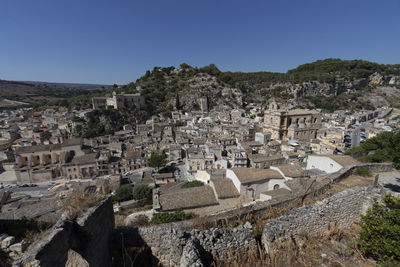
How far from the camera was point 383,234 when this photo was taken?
443cm

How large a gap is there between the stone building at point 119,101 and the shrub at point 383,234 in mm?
57894

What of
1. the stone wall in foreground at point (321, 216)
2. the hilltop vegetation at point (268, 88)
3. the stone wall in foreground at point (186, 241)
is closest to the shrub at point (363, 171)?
the stone wall in foreground at point (321, 216)

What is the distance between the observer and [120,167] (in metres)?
33.3

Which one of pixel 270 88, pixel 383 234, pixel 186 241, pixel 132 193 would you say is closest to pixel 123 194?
pixel 132 193

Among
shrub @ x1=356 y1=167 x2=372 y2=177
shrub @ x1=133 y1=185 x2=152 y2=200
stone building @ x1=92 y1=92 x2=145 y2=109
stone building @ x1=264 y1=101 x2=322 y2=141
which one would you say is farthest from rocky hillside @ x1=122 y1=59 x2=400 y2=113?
shrub @ x1=356 y1=167 x2=372 y2=177

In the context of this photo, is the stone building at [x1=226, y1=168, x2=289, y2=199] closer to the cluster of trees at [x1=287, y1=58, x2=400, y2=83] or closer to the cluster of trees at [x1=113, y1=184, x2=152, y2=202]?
the cluster of trees at [x1=113, y1=184, x2=152, y2=202]

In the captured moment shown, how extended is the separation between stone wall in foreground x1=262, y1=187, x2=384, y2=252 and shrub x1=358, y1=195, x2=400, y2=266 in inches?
34.7

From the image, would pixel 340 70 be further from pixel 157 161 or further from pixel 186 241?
pixel 186 241

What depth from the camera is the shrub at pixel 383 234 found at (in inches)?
163

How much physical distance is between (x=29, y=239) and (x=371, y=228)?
8.46 m

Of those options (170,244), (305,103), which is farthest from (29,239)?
(305,103)

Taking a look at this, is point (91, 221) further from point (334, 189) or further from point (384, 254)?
point (334, 189)

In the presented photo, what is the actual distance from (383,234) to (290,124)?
3550cm

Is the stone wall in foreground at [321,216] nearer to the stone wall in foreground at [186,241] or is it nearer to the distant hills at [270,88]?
the stone wall in foreground at [186,241]
